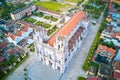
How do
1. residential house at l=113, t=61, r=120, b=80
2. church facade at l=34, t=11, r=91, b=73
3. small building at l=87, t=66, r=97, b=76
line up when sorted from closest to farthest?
church facade at l=34, t=11, r=91, b=73, residential house at l=113, t=61, r=120, b=80, small building at l=87, t=66, r=97, b=76

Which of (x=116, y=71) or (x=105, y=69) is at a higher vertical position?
(x=105, y=69)

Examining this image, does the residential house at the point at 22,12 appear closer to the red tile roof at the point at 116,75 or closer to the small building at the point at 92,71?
the small building at the point at 92,71

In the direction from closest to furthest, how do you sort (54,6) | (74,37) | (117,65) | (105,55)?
(117,65)
(105,55)
(74,37)
(54,6)

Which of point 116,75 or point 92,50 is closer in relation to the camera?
point 116,75

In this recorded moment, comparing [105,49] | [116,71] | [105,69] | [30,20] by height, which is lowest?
[116,71]

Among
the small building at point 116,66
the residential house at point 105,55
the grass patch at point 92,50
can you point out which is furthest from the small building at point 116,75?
the grass patch at point 92,50

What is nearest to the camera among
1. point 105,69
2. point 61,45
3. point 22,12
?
point 61,45

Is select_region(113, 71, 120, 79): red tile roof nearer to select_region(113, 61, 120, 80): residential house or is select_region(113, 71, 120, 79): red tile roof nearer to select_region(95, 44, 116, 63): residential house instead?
select_region(113, 61, 120, 80): residential house

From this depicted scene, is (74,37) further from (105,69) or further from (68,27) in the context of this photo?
(105,69)

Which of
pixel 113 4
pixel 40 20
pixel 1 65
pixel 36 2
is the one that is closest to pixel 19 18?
pixel 40 20

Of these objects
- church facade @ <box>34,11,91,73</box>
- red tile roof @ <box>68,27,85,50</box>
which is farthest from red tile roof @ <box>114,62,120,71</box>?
red tile roof @ <box>68,27,85,50</box>

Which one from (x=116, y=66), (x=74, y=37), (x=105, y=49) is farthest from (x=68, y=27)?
(x=116, y=66)

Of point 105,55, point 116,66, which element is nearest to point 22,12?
point 105,55
